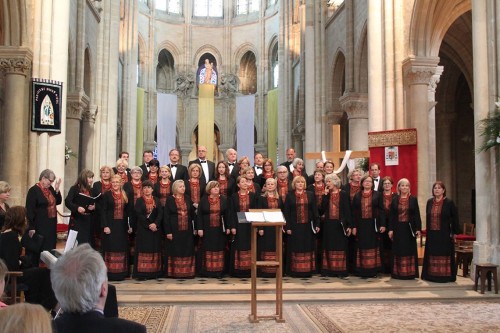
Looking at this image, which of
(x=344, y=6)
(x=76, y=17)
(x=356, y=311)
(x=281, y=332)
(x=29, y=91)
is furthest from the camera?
(x=344, y=6)

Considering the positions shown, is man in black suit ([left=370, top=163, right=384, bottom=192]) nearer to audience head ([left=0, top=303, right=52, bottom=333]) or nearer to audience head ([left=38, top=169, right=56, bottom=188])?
audience head ([left=38, top=169, right=56, bottom=188])

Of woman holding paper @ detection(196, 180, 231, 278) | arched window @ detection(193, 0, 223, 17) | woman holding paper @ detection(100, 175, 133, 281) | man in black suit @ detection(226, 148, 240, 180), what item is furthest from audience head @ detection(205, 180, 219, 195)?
arched window @ detection(193, 0, 223, 17)

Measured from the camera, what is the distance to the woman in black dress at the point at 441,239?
902 centimetres

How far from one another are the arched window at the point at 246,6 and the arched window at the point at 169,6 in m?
3.73

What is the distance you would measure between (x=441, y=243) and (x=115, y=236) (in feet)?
16.7

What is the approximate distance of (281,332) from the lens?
6.32m

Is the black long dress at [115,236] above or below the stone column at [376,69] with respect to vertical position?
below

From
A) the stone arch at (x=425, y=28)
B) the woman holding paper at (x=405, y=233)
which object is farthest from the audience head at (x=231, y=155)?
the stone arch at (x=425, y=28)

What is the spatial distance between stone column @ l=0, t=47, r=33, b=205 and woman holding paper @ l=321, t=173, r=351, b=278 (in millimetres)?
6207

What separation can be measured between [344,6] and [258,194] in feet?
34.6

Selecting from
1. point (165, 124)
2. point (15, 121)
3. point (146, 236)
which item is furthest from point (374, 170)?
point (165, 124)

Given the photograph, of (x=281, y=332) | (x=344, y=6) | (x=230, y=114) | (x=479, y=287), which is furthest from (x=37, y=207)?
(x=230, y=114)

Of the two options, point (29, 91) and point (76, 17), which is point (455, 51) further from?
point (29, 91)

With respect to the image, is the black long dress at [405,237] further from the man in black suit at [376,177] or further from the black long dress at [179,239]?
the black long dress at [179,239]
